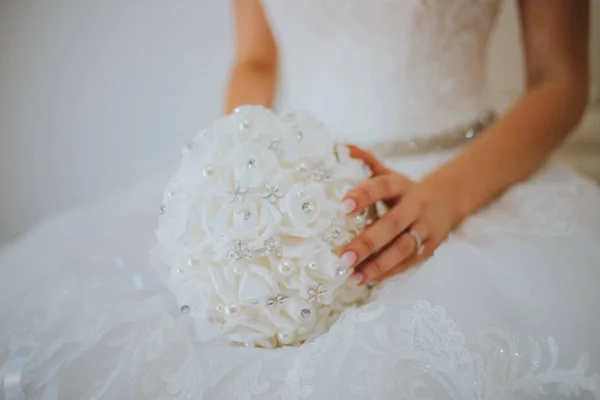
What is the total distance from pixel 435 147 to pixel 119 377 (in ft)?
1.60

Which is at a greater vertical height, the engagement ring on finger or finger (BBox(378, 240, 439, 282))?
the engagement ring on finger

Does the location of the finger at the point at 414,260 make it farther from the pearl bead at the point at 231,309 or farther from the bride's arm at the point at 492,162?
the pearl bead at the point at 231,309

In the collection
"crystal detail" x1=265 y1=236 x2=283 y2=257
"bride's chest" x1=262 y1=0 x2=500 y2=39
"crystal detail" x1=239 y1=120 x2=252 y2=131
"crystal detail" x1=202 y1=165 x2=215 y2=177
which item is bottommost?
"crystal detail" x1=265 y1=236 x2=283 y2=257

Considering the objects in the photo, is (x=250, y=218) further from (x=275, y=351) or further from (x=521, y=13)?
(x=521, y=13)

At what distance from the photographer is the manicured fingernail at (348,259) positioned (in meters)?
0.42

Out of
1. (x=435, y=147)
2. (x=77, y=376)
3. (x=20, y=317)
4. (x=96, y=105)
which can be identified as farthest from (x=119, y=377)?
(x=96, y=105)

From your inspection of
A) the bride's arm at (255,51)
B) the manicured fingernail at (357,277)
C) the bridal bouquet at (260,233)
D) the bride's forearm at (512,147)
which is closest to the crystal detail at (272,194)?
the bridal bouquet at (260,233)

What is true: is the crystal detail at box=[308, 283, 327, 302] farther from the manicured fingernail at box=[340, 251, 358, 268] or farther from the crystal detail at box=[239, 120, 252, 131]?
the crystal detail at box=[239, 120, 252, 131]

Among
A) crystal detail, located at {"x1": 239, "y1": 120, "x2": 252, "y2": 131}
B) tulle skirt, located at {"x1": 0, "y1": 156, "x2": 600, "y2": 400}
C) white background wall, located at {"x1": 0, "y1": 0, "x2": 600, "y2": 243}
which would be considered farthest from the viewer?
white background wall, located at {"x1": 0, "y1": 0, "x2": 600, "y2": 243}

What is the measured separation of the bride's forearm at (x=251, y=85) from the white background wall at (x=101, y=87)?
0.14 m

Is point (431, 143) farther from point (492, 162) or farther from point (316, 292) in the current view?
point (316, 292)

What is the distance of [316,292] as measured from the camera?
42 centimetres

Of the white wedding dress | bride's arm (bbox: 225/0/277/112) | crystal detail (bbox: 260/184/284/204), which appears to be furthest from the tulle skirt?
bride's arm (bbox: 225/0/277/112)

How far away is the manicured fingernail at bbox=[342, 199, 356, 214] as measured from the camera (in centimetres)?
43
